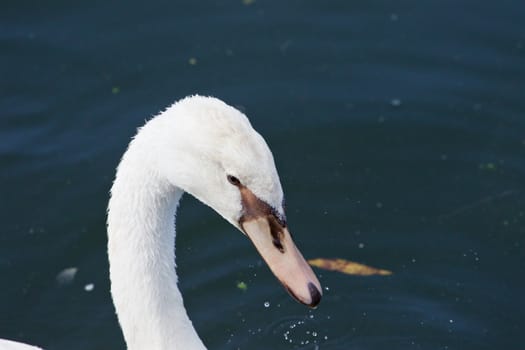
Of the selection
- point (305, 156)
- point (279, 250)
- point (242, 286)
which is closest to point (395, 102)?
point (305, 156)

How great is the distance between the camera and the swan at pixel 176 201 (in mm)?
5047

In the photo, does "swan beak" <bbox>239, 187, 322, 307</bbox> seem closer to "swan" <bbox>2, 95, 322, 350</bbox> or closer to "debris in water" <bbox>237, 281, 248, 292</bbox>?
"swan" <bbox>2, 95, 322, 350</bbox>

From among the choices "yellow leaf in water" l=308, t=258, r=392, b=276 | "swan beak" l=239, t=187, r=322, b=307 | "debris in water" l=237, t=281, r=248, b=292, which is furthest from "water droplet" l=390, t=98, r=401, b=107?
"swan beak" l=239, t=187, r=322, b=307

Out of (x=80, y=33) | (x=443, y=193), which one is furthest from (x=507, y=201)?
(x=80, y=33)

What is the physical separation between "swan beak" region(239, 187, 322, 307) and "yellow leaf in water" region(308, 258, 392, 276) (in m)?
2.86

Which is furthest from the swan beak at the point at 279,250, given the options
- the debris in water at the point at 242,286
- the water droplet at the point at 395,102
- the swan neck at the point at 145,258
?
the water droplet at the point at 395,102

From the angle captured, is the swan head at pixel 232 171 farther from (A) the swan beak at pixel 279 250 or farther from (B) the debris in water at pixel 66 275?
(B) the debris in water at pixel 66 275

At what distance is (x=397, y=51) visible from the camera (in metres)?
9.90

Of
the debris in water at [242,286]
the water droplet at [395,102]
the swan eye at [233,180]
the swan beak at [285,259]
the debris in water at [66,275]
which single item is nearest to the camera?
the swan eye at [233,180]

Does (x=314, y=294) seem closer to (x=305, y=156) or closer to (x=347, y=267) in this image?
(x=347, y=267)

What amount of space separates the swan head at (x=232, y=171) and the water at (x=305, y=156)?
8.15 ft

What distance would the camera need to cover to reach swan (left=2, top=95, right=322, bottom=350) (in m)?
5.05

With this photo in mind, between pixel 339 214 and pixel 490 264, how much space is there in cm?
137

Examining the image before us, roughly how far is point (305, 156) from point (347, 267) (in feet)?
4.28
